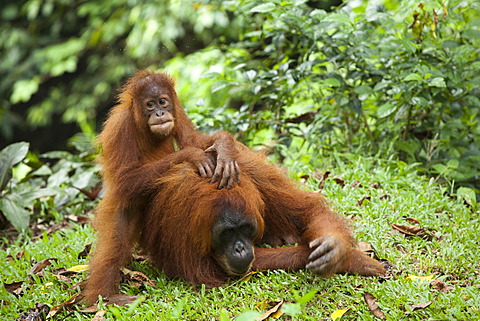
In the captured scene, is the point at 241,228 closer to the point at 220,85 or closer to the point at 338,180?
the point at 338,180

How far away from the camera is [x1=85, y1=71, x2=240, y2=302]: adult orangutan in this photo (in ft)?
10.2

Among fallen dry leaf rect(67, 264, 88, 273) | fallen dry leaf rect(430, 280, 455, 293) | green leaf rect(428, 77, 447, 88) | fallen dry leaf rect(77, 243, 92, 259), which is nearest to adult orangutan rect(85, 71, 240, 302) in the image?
fallen dry leaf rect(67, 264, 88, 273)

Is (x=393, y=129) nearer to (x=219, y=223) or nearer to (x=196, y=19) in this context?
(x=219, y=223)

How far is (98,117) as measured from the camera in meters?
9.60

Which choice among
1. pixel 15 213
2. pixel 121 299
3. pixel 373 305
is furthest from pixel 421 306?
pixel 15 213

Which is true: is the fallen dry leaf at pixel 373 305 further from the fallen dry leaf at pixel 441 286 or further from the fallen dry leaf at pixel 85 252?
the fallen dry leaf at pixel 85 252

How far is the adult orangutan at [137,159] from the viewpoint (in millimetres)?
3100

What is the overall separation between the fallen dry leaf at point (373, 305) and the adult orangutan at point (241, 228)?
0.21 metres

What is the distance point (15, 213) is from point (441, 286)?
3558 millimetres

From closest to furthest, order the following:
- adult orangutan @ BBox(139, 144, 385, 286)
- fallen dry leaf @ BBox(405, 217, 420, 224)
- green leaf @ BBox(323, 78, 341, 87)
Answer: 1. adult orangutan @ BBox(139, 144, 385, 286)
2. fallen dry leaf @ BBox(405, 217, 420, 224)
3. green leaf @ BBox(323, 78, 341, 87)

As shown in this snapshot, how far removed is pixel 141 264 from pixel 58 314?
60 centimetres

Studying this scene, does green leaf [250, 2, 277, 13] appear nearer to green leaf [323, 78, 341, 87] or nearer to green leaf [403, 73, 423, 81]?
green leaf [323, 78, 341, 87]

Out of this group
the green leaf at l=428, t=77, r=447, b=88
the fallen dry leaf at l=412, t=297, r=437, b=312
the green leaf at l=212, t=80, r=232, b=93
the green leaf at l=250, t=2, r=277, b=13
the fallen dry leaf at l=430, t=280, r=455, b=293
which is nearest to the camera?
the fallen dry leaf at l=412, t=297, r=437, b=312

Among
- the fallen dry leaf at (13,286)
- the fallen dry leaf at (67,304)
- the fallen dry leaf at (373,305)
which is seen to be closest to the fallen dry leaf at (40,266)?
the fallen dry leaf at (13,286)
